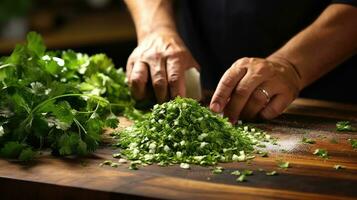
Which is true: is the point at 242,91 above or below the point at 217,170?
above

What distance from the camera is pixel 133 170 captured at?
131cm

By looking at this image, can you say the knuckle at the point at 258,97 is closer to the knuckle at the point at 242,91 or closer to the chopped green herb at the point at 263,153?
the knuckle at the point at 242,91

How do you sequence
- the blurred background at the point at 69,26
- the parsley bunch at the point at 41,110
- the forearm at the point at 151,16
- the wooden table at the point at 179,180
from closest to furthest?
the wooden table at the point at 179,180
the parsley bunch at the point at 41,110
the forearm at the point at 151,16
the blurred background at the point at 69,26

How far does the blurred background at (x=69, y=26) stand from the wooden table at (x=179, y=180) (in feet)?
7.00

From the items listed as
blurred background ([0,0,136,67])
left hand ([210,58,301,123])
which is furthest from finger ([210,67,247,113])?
blurred background ([0,0,136,67])

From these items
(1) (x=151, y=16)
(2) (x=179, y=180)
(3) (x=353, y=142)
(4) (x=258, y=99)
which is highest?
(1) (x=151, y=16)

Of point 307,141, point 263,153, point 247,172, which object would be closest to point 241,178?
point 247,172

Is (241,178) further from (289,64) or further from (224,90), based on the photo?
(289,64)

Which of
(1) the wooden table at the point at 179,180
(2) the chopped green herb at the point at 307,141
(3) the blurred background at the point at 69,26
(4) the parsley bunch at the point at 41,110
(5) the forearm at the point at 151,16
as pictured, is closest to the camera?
(1) the wooden table at the point at 179,180

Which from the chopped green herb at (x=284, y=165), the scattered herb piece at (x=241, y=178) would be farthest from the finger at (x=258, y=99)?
the scattered herb piece at (x=241, y=178)

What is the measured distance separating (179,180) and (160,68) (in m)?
0.63

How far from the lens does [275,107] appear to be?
5.66 feet

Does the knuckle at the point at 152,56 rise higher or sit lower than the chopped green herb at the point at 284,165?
higher

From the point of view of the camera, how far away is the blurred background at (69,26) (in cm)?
344
